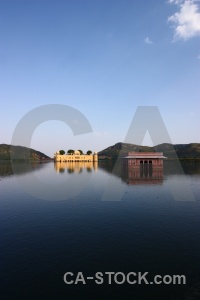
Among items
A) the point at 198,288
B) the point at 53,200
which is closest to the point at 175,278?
the point at 198,288

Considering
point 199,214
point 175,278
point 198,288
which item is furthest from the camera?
point 199,214

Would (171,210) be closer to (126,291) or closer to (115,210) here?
(115,210)

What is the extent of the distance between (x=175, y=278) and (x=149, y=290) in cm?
311

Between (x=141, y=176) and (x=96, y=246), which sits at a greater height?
(x=141, y=176)

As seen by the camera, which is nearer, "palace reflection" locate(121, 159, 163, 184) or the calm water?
the calm water

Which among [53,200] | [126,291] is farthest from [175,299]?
[53,200]

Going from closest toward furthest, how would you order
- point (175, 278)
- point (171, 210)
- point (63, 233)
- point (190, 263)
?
point (175, 278) < point (190, 263) < point (63, 233) < point (171, 210)

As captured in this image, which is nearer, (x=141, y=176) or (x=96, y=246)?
(x=96, y=246)

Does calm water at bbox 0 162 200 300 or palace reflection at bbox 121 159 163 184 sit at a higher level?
palace reflection at bbox 121 159 163 184

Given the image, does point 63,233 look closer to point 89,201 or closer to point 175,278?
point 175,278

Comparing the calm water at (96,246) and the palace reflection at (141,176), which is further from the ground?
the palace reflection at (141,176)

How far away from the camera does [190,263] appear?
23359mm

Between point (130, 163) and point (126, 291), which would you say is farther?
point (130, 163)

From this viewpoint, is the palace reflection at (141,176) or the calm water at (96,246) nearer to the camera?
the calm water at (96,246)
